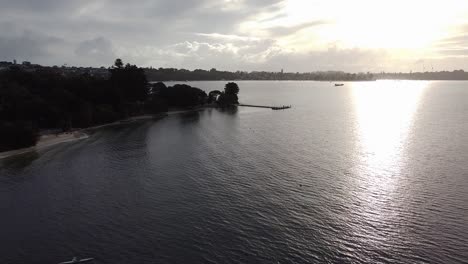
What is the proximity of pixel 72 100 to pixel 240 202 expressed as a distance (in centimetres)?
7548

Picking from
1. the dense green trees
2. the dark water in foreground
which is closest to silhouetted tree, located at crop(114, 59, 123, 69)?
the dense green trees

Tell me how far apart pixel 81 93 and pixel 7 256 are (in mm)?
86235

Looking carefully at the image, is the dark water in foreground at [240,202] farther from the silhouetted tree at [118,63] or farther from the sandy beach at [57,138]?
the silhouetted tree at [118,63]

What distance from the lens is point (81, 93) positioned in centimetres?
10775

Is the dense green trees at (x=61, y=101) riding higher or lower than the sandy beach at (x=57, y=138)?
higher

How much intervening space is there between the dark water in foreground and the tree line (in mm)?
10284

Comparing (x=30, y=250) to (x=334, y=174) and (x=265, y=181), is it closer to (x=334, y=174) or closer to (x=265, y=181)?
(x=265, y=181)

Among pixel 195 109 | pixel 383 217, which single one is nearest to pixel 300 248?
pixel 383 217

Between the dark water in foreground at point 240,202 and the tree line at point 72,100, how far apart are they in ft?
33.7

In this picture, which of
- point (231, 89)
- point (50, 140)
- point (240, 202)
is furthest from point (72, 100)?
point (231, 89)

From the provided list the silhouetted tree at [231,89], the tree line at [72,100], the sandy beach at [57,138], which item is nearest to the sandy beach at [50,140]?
the sandy beach at [57,138]

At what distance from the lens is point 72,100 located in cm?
9775

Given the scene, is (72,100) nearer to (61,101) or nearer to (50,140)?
(61,101)

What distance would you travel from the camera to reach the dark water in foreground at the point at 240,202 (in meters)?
30.1
